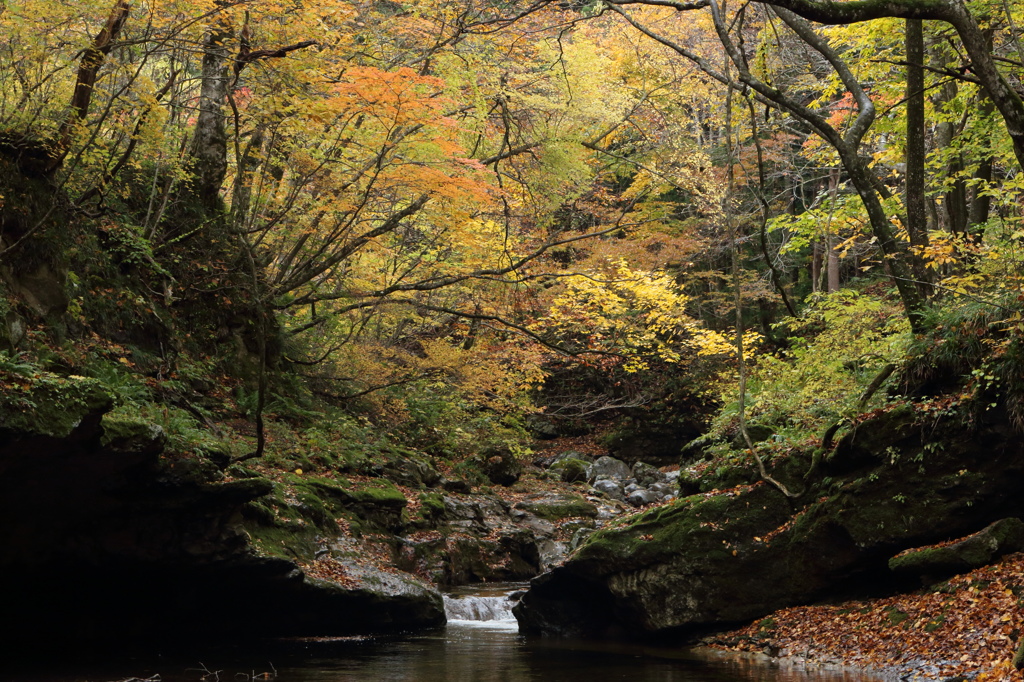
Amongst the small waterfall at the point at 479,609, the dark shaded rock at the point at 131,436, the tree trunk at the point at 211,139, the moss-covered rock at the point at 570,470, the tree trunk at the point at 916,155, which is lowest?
the small waterfall at the point at 479,609

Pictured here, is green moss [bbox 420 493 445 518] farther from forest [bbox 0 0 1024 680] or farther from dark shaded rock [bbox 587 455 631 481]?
dark shaded rock [bbox 587 455 631 481]

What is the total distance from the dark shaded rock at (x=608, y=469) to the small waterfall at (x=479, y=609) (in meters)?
10.6

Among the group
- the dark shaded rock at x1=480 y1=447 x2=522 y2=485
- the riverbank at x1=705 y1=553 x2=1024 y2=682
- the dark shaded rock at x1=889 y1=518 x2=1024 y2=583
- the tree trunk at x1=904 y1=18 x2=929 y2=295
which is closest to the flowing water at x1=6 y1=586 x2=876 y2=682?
the riverbank at x1=705 y1=553 x2=1024 y2=682

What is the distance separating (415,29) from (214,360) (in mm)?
6794

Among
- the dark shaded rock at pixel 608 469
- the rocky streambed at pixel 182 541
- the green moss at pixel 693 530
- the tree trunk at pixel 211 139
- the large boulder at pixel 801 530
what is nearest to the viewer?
the rocky streambed at pixel 182 541

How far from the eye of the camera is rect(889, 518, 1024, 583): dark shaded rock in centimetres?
730

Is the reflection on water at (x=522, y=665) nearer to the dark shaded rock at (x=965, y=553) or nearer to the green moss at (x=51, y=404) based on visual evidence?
the dark shaded rock at (x=965, y=553)

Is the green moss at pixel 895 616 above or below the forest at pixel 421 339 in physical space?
below

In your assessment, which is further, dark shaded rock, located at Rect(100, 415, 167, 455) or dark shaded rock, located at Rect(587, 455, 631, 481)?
dark shaded rock, located at Rect(587, 455, 631, 481)

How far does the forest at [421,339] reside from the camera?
26.0 ft

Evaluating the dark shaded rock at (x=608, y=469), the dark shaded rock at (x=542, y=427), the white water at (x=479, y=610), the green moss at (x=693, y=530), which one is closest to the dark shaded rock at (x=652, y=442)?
the dark shaded rock at (x=608, y=469)

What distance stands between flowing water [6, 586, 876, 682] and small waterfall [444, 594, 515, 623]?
55.5 inches

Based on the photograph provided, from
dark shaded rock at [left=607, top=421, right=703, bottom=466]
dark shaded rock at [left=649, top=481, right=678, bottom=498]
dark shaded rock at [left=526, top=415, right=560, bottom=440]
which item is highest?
dark shaded rock at [left=526, top=415, right=560, bottom=440]

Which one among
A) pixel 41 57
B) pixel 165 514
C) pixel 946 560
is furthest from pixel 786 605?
pixel 41 57
